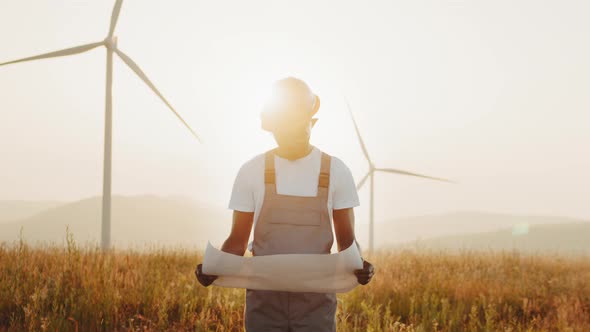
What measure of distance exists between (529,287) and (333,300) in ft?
25.9

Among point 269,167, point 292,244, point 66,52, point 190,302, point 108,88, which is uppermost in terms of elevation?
point 66,52

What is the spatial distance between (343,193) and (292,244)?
48cm

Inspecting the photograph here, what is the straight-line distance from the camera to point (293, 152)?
3.43m

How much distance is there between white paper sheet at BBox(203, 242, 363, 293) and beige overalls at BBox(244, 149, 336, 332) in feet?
0.88

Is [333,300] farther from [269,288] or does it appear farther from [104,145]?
[104,145]

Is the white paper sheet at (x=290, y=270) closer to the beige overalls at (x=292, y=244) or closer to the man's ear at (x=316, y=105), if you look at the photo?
the beige overalls at (x=292, y=244)

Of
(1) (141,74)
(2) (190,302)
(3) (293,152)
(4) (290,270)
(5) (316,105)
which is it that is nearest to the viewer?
(4) (290,270)

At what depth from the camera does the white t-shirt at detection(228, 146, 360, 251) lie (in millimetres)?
3396

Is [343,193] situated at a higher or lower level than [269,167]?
lower

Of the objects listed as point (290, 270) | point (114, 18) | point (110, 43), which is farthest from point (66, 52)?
point (290, 270)

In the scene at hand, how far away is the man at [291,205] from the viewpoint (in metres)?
3.29

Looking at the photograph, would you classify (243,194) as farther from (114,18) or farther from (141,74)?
(114,18)

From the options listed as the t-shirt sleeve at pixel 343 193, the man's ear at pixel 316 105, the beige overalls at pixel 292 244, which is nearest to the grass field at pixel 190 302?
the beige overalls at pixel 292 244

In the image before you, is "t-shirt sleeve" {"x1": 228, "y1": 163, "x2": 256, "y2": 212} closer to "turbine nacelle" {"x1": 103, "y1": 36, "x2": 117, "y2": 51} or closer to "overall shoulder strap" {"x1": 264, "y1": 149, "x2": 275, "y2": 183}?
"overall shoulder strap" {"x1": 264, "y1": 149, "x2": 275, "y2": 183}
